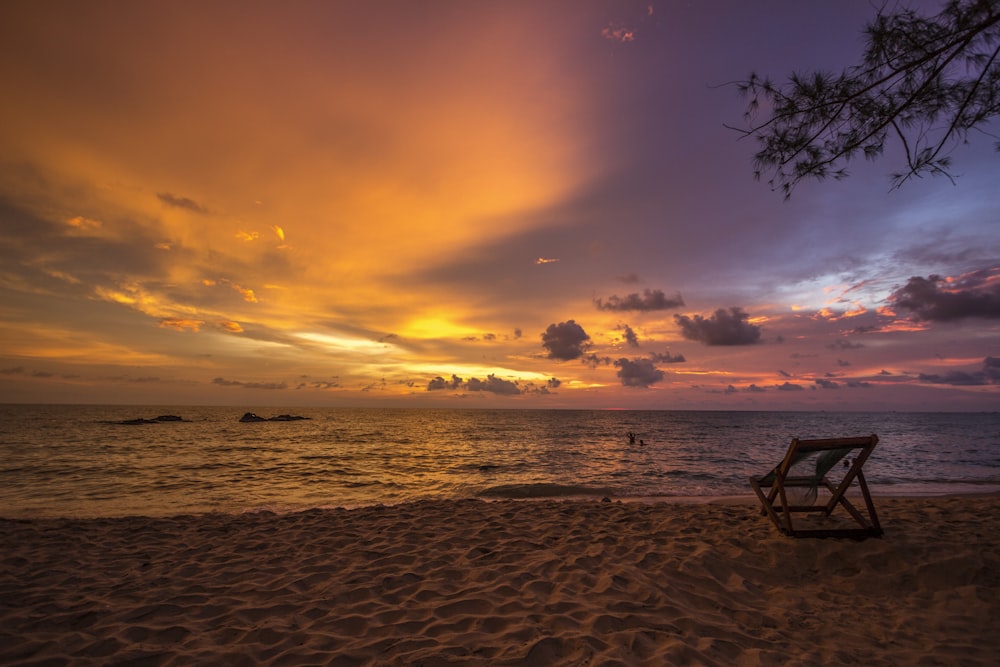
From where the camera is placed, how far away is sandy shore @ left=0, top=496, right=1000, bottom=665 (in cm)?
353

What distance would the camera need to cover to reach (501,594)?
463cm

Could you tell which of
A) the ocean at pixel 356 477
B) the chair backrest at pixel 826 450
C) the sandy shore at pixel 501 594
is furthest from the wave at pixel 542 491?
the chair backrest at pixel 826 450

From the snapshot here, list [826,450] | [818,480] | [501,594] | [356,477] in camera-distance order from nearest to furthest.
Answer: [501,594] → [826,450] → [818,480] → [356,477]

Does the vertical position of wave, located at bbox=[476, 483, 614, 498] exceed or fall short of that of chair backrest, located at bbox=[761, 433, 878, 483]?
it falls short

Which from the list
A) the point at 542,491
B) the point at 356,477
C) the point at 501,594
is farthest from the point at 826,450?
the point at 356,477

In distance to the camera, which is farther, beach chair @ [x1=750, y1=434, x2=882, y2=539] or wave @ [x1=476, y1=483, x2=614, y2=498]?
wave @ [x1=476, y1=483, x2=614, y2=498]

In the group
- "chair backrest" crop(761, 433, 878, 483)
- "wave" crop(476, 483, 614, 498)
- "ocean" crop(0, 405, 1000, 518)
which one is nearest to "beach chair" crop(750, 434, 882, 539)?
"chair backrest" crop(761, 433, 878, 483)

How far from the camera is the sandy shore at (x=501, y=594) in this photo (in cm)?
353

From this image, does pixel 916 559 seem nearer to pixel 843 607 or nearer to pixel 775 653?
pixel 843 607

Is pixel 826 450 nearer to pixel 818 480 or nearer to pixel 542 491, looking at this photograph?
pixel 818 480

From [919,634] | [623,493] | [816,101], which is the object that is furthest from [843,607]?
[623,493]

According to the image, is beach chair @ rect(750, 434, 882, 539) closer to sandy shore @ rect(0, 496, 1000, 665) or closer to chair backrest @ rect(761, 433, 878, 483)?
chair backrest @ rect(761, 433, 878, 483)

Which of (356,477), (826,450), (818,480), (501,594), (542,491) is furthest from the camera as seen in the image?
(356,477)

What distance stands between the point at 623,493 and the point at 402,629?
10485 mm
